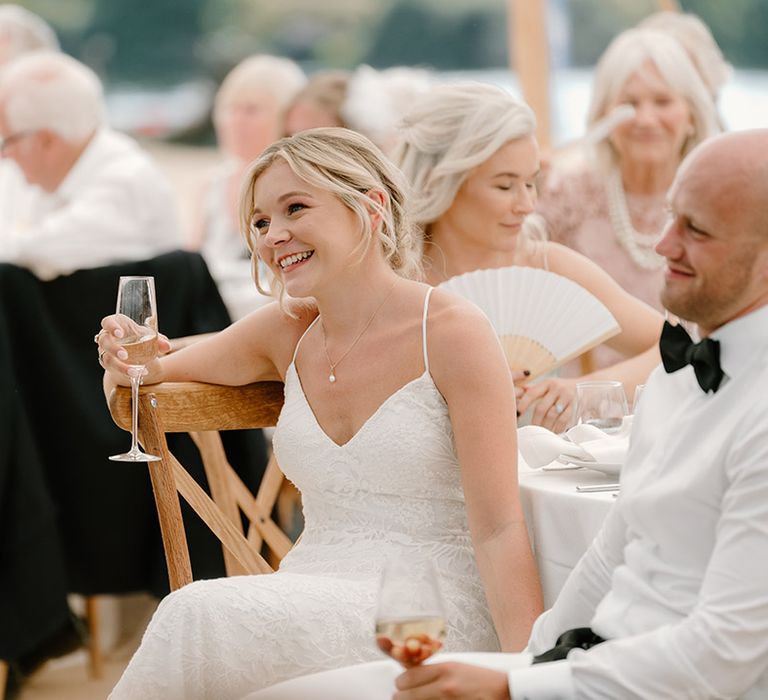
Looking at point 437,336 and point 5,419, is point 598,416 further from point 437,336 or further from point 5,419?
point 5,419

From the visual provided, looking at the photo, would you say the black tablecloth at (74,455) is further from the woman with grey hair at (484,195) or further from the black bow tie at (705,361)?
the black bow tie at (705,361)

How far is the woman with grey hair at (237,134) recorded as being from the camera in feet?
19.7

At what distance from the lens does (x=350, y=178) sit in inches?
89.7

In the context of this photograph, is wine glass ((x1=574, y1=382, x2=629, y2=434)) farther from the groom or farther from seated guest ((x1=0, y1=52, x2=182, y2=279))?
seated guest ((x1=0, y1=52, x2=182, y2=279))

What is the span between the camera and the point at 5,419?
3.65 metres

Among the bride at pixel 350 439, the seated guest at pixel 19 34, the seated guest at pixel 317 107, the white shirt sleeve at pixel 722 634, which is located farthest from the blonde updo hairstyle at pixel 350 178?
the seated guest at pixel 19 34

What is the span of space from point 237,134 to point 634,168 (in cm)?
276

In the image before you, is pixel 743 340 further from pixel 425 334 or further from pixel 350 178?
pixel 350 178

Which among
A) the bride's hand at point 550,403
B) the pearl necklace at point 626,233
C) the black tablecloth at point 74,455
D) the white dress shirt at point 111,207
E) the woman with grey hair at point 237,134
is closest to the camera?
the bride's hand at point 550,403

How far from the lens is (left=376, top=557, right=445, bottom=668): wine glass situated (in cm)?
136

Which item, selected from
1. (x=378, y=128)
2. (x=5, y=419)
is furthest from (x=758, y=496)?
(x=378, y=128)

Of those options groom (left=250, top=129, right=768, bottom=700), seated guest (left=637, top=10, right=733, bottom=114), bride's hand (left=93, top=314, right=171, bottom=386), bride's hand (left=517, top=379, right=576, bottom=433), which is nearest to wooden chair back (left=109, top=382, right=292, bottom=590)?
bride's hand (left=93, top=314, right=171, bottom=386)

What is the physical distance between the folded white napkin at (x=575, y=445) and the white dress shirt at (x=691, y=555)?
513 millimetres

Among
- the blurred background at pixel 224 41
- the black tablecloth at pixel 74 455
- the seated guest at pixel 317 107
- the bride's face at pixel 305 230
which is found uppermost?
the blurred background at pixel 224 41
